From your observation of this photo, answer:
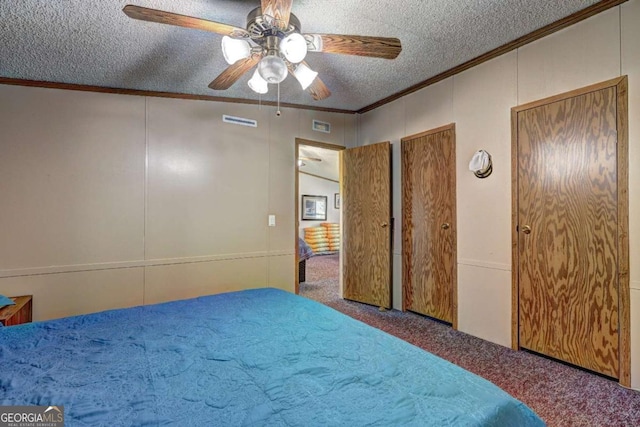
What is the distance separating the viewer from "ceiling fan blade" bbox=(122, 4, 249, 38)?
1.52 m

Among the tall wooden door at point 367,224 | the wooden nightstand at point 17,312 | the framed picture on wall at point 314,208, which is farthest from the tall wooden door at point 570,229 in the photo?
the framed picture on wall at point 314,208

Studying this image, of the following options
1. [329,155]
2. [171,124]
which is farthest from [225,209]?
[329,155]

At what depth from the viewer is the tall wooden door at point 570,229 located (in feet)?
7.03

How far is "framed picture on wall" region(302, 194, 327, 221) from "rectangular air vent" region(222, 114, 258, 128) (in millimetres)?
5764

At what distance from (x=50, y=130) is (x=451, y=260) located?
12.4 feet

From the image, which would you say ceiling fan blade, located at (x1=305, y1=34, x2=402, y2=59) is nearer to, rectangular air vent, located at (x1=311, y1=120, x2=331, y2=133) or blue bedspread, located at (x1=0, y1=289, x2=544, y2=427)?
blue bedspread, located at (x1=0, y1=289, x2=544, y2=427)

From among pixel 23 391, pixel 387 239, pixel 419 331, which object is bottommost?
pixel 419 331

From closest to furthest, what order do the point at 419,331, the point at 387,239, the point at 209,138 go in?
the point at 419,331
the point at 209,138
the point at 387,239

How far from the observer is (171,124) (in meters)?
3.23

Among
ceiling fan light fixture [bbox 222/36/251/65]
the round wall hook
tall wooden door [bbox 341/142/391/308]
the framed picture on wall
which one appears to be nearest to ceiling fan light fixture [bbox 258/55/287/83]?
ceiling fan light fixture [bbox 222/36/251/65]

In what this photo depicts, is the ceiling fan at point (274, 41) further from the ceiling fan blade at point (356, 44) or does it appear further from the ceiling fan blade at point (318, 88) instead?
the ceiling fan blade at point (318, 88)

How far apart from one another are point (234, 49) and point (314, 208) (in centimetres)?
789

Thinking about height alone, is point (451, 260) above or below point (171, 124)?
below

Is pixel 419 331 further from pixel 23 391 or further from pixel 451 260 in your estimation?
pixel 23 391
